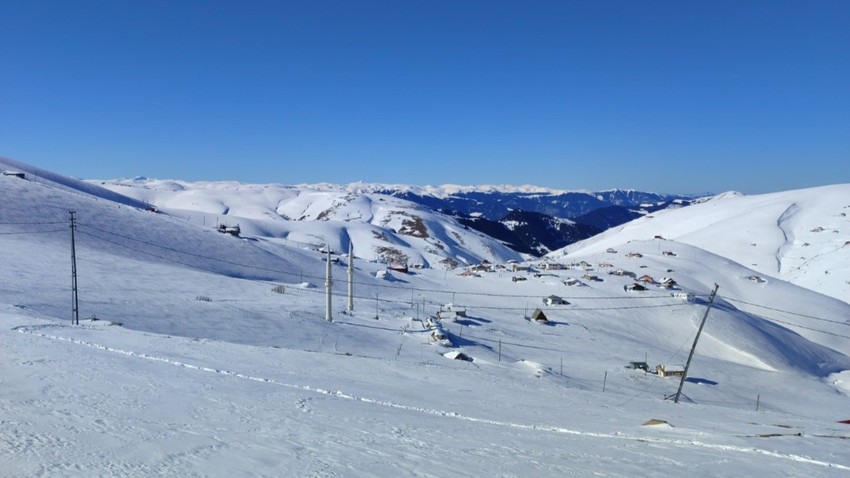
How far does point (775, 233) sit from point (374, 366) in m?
131

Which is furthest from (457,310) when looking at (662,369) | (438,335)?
(662,369)

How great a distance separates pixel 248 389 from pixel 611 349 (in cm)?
3348

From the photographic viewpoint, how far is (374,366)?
2034cm

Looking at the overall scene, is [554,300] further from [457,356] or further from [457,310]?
[457,356]

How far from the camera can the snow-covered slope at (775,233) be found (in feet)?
327

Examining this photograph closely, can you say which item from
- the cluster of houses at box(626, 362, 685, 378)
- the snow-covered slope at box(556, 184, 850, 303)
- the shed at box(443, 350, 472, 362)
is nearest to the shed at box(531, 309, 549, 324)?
the cluster of houses at box(626, 362, 685, 378)

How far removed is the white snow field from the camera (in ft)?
26.5

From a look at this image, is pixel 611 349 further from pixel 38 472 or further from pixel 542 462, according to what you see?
pixel 38 472

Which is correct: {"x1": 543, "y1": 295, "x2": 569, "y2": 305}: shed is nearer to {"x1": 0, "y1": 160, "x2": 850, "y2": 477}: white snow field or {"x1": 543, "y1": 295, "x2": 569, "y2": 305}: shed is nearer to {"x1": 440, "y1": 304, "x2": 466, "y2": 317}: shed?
{"x1": 0, "y1": 160, "x2": 850, "y2": 477}: white snow field

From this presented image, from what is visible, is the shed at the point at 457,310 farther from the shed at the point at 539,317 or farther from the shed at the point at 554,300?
the shed at the point at 554,300

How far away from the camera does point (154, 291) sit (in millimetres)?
32812

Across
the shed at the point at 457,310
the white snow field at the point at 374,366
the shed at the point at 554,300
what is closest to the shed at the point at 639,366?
the white snow field at the point at 374,366

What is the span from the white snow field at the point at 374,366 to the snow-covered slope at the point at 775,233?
29.7 m

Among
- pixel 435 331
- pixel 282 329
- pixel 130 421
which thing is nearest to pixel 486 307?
pixel 435 331
